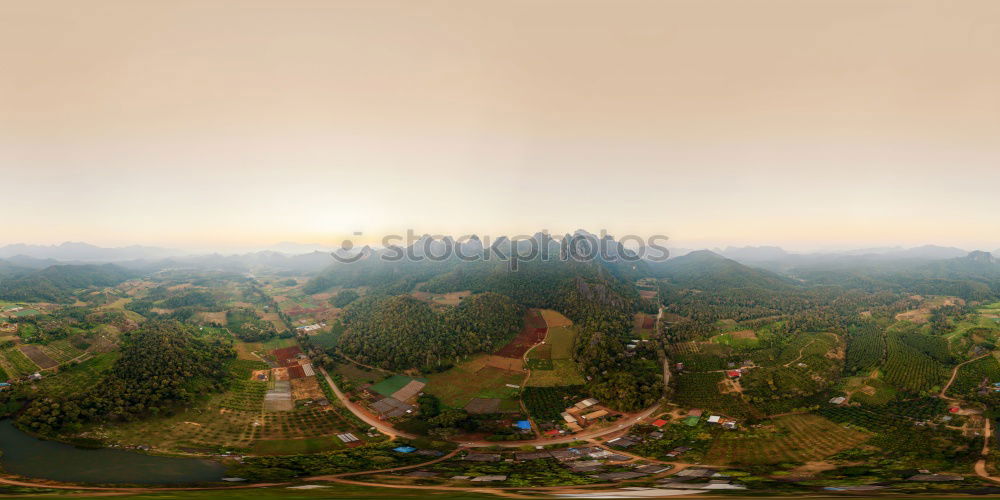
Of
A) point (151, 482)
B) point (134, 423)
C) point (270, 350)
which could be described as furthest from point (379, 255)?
point (151, 482)

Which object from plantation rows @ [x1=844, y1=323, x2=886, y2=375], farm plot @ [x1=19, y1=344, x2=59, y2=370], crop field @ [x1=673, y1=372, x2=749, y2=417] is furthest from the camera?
plantation rows @ [x1=844, y1=323, x2=886, y2=375]

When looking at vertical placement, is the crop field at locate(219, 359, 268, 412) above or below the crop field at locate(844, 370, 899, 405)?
above

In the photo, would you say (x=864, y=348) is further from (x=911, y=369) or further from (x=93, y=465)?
(x=93, y=465)

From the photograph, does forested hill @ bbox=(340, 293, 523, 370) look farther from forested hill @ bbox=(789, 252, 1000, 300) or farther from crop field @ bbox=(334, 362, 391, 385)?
forested hill @ bbox=(789, 252, 1000, 300)

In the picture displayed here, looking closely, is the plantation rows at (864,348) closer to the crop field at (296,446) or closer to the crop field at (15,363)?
the crop field at (296,446)

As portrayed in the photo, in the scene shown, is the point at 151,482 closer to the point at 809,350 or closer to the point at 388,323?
the point at 388,323

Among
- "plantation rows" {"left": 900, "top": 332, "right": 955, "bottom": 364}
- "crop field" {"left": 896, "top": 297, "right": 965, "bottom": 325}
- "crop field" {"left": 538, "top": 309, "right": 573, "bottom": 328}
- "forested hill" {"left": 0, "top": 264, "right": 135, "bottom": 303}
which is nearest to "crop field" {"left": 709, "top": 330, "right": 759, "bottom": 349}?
"plantation rows" {"left": 900, "top": 332, "right": 955, "bottom": 364}

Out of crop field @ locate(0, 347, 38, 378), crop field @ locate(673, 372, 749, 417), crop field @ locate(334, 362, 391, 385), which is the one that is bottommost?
crop field @ locate(673, 372, 749, 417)
